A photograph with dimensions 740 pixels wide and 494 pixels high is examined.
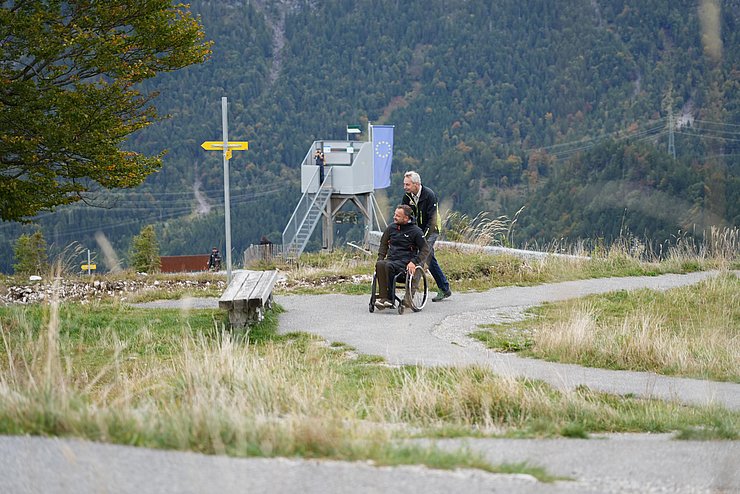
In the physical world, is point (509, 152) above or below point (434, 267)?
below

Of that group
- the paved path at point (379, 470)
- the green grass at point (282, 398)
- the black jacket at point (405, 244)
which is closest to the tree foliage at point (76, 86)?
the green grass at point (282, 398)

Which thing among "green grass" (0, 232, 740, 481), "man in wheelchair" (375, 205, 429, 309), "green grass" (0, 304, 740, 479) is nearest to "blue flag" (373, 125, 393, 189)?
"man in wheelchair" (375, 205, 429, 309)

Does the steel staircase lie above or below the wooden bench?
below

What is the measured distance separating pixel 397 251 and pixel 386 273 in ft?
1.44

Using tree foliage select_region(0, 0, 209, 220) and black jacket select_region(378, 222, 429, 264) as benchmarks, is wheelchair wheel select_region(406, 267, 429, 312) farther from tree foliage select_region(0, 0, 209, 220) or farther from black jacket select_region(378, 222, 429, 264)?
tree foliage select_region(0, 0, 209, 220)

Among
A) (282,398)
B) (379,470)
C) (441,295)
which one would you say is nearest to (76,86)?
(441,295)

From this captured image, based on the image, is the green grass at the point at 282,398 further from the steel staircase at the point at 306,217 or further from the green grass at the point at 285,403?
the steel staircase at the point at 306,217

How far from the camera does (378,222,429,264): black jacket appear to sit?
47.8ft

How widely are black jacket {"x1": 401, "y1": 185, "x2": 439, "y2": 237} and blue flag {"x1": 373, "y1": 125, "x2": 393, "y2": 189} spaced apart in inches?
1205

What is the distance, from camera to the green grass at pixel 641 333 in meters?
10.4

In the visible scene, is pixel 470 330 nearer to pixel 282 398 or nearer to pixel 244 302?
pixel 244 302

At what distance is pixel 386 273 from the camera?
46.9 ft

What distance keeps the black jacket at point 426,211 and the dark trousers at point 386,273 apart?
1.04 meters

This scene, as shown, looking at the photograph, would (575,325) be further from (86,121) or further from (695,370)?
(86,121)
